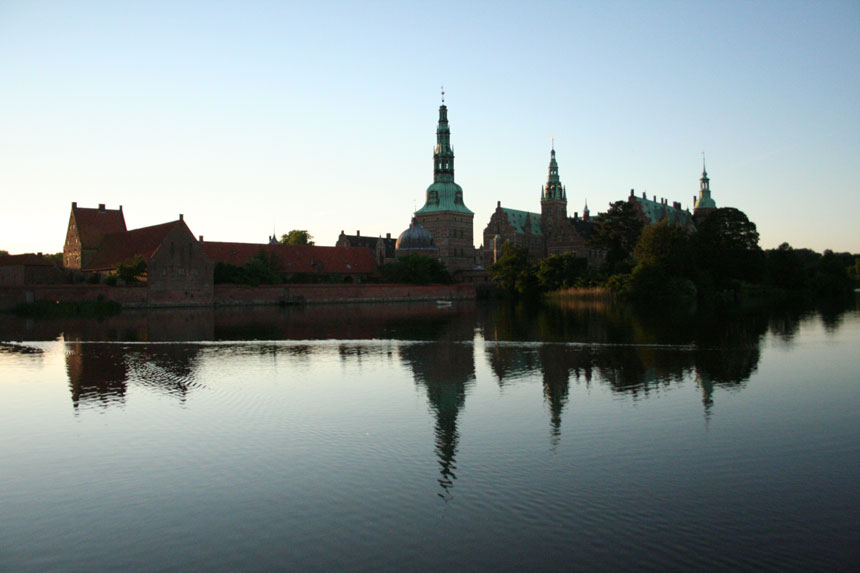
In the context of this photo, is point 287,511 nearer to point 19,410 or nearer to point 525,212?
point 19,410

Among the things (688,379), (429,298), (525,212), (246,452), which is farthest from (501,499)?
(525,212)

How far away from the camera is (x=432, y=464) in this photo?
372 inches

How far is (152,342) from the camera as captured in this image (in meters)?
26.5

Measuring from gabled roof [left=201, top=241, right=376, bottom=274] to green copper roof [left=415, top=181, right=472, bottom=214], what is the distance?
22714 mm

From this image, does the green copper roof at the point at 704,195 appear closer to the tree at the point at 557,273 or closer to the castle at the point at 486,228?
the castle at the point at 486,228

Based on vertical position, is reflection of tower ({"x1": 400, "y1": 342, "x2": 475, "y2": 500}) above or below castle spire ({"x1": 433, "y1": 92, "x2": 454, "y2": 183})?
below

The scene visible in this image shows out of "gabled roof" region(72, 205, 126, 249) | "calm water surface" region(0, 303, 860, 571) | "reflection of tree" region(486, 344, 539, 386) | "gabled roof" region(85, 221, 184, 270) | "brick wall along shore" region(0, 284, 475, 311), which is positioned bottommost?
"calm water surface" region(0, 303, 860, 571)

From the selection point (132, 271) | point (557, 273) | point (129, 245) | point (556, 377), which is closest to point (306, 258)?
point (129, 245)

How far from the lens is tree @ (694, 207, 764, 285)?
64750 millimetres

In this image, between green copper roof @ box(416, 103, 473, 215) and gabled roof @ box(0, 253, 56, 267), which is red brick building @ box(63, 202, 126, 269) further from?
green copper roof @ box(416, 103, 473, 215)

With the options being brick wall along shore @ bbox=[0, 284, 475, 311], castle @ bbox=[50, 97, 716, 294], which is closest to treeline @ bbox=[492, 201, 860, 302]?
castle @ bbox=[50, 97, 716, 294]

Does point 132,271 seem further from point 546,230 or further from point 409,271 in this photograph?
point 546,230

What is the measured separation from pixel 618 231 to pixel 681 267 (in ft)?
36.2

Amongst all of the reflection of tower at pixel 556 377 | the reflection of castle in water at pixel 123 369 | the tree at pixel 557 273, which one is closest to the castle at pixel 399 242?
the tree at pixel 557 273
